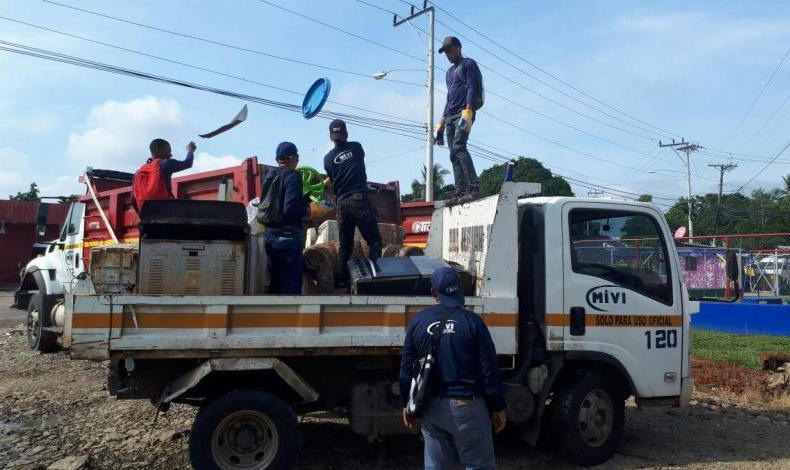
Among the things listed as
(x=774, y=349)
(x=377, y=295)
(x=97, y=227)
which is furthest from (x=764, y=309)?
(x=97, y=227)

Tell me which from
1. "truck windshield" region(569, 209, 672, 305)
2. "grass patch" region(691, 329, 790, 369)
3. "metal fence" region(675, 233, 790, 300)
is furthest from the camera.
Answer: "metal fence" region(675, 233, 790, 300)

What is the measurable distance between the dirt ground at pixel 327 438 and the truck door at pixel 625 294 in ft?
2.89

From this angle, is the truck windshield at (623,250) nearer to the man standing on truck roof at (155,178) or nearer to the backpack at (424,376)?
the backpack at (424,376)

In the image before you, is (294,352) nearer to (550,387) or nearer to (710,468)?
(550,387)

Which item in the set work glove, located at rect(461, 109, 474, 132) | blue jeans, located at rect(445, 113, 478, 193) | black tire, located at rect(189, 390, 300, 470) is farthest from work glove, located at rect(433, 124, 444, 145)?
black tire, located at rect(189, 390, 300, 470)

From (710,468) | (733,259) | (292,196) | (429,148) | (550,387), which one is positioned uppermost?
(429,148)

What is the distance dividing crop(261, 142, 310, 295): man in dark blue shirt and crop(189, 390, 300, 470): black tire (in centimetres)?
92

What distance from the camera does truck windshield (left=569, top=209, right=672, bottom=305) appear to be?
5844mm

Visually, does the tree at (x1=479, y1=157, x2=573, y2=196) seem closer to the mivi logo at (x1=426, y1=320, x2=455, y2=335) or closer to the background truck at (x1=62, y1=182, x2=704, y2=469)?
the background truck at (x1=62, y1=182, x2=704, y2=469)

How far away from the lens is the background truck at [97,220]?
8789mm

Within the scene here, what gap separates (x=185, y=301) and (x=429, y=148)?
19.5 metres

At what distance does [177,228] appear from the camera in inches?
191

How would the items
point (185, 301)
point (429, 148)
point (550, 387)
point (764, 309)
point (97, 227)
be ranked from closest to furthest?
point (185, 301) < point (550, 387) < point (97, 227) < point (764, 309) < point (429, 148)

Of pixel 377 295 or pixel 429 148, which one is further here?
pixel 429 148
